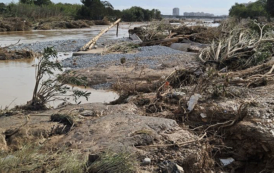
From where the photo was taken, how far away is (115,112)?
14.5 feet

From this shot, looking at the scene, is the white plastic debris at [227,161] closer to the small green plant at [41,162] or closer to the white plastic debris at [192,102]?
the white plastic debris at [192,102]

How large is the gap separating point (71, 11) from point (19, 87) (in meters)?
49.1

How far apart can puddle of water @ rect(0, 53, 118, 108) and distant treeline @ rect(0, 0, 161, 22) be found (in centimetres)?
1681

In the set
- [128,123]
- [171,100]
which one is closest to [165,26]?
[171,100]

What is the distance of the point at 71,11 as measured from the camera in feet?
176

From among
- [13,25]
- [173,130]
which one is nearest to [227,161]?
[173,130]

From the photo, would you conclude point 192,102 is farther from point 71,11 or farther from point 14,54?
point 71,11

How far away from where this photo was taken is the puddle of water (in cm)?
607

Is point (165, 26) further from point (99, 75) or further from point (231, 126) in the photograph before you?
point (231, 126)

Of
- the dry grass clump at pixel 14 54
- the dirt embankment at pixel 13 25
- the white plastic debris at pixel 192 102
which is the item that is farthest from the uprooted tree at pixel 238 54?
the dirt embankment at pixel 13 25

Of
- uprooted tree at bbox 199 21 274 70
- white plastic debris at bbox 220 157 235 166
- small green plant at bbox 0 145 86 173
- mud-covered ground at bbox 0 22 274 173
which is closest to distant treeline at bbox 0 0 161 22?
uprooted tree at bbox 199 21 274 70

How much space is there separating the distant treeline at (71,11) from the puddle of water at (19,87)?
1681cm

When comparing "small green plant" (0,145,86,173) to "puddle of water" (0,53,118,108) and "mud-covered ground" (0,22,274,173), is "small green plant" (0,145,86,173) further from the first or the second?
"puddle of water" (0,53,118,108)

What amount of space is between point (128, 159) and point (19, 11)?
38.7 meters
